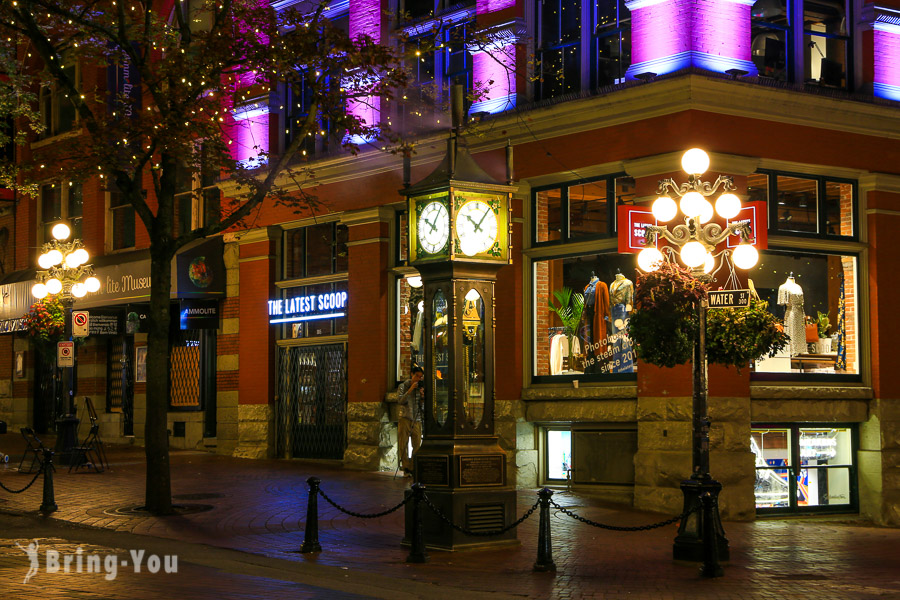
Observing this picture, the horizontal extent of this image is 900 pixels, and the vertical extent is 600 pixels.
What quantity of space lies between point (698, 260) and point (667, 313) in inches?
26.9

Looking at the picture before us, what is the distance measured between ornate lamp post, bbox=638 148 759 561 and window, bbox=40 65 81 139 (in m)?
22.1

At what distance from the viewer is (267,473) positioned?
19.8 metres

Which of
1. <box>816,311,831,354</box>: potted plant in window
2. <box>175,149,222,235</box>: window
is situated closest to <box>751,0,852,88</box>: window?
<box>816,311,831,354</box>: potted plant in window

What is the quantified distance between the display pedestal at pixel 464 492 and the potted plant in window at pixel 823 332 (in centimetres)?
701

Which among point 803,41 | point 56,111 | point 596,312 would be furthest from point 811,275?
point 56,111

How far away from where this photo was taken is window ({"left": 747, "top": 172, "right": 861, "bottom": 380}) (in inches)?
661

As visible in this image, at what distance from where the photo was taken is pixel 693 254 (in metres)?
11.8

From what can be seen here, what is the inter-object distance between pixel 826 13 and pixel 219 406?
48.5 ft

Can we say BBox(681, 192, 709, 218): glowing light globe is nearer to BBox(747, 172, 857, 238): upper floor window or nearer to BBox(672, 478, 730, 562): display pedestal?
BBox(672, 478, 730, 562): display pedestal

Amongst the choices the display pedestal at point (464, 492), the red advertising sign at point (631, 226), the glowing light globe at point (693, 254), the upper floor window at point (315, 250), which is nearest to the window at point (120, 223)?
the upper floor window at point (315, 250)

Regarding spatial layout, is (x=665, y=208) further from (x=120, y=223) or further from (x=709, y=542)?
(x=120, y=223)

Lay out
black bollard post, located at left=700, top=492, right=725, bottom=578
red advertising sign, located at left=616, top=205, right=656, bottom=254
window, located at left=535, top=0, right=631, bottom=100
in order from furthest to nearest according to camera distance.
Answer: window, located at left=535, top=0, right=631, bottom=100 → red advertising sign, located at left=616, top=205, right=656, bottom=254 → black bollard post, located at left=700, top=492, right=725, bottom=578

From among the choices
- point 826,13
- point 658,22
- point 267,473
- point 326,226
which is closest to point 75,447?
point 267,473

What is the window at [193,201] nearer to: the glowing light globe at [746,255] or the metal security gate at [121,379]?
the metal security gate at [121,379]
